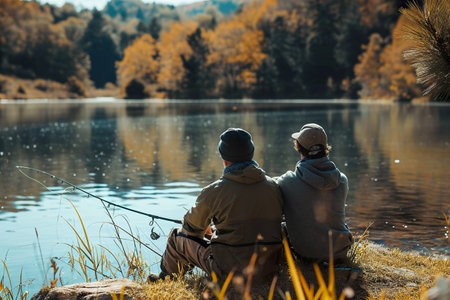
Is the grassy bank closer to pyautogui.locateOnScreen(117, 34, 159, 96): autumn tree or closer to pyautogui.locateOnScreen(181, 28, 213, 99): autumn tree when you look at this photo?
pyautogui.locateOnScreen(181, 28, 213, 99): autumn tree

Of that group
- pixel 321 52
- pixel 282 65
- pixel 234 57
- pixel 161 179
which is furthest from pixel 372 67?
pixel 161 179

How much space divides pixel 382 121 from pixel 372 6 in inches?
1606

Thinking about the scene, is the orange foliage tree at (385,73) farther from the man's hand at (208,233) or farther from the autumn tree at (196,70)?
the man's hand at (208,233)

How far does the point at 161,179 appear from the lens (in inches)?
502

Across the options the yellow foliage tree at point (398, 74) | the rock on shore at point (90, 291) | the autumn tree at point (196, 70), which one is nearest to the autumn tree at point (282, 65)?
the autumn tree at point (196, 70)

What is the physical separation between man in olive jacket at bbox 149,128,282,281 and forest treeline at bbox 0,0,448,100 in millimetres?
51934

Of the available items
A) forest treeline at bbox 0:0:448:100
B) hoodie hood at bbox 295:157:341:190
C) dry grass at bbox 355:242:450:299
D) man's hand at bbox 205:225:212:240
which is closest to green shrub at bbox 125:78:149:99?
forest treeline at bbox 0:0:448:100

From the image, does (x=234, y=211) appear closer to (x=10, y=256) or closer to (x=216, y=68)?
(x=10, y=256)

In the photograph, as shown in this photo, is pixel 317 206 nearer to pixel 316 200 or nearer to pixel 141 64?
pixel 316 200

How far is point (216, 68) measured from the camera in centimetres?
7269

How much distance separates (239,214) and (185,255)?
2.59 feet

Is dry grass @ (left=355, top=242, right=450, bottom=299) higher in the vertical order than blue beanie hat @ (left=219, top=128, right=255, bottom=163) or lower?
lower

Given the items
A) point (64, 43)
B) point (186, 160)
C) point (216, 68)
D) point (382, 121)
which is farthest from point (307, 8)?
point (186, 160)

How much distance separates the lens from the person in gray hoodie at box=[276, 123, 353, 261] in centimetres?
445
